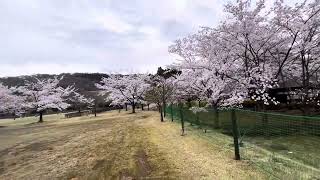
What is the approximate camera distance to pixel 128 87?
6581 cm

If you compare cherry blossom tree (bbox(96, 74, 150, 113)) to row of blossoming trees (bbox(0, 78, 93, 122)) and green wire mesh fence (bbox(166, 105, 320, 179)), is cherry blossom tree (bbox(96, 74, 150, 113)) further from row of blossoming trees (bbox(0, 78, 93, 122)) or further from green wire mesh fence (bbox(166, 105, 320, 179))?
green wire mesh fence (bbox(166, 105, 320, 179))

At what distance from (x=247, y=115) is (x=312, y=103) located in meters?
15.1

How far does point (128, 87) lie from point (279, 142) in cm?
5135

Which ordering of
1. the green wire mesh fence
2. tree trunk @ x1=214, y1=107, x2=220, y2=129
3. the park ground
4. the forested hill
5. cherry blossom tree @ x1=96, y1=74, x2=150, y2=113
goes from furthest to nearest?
the forested hill
cherry blossom tree @ x1=96, y1=74, x2=150, y2=113
tree trunk @ x1=214, y1=107, x2=220, y2=129
the park ground
the green wire mesh fence

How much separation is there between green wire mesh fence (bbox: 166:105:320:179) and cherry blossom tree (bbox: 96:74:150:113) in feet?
158

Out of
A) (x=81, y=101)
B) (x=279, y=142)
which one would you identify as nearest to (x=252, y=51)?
(x=279, y=142)

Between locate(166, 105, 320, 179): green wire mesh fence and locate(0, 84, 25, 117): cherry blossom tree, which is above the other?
locate(0, 84, 25, 117): cherry blossom tree

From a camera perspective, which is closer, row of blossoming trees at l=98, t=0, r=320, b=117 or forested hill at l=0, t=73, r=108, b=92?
row of blossoming trees at l=98, t=0, r=320, b=117

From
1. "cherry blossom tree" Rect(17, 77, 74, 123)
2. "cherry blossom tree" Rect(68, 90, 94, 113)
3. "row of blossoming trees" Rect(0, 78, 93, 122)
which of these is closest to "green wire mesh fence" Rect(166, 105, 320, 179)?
"row of blossoming trees" Rect(0, 78, 93, 122)

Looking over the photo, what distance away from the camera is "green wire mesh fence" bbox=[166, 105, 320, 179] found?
34.8ft

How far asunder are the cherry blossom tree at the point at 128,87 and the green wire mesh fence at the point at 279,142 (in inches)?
1896

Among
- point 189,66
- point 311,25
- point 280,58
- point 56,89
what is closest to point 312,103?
point 280,58

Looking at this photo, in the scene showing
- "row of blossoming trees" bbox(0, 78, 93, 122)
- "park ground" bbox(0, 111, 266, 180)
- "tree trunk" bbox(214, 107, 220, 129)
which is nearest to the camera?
"park ground" bbox(0, 111, 266, 180)

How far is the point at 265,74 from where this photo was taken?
874 inches
